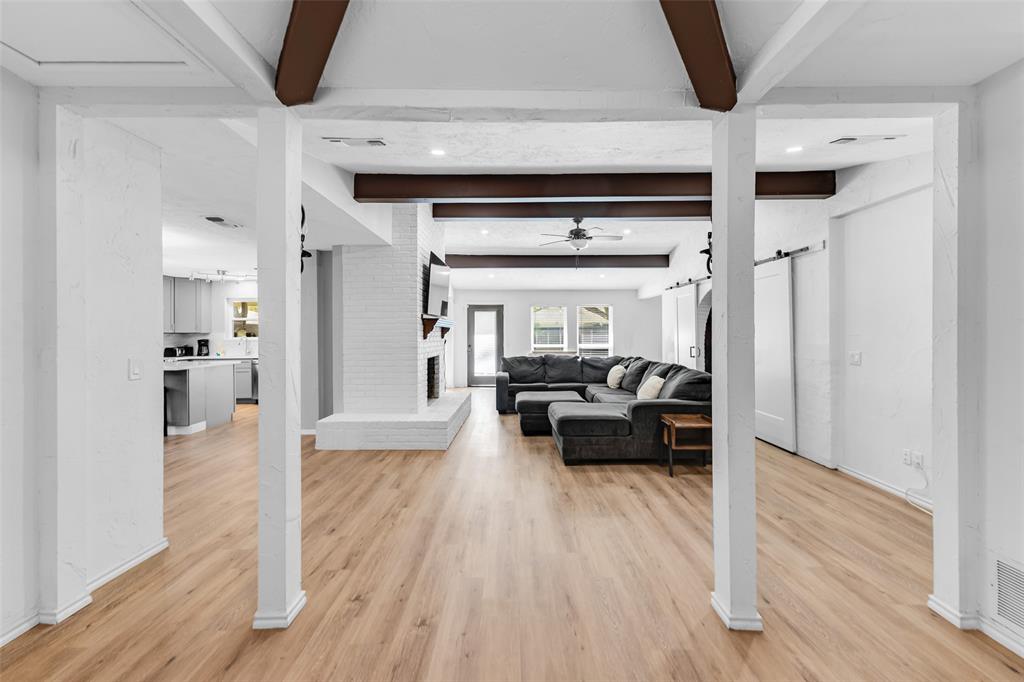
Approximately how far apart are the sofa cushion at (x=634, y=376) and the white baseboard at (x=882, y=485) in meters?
2.89

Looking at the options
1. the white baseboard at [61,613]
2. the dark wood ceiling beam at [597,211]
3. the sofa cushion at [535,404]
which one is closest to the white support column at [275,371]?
the white baseboard at [61,613]

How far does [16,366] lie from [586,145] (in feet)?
11.6

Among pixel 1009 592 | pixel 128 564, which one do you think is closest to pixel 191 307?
pixel 128 564

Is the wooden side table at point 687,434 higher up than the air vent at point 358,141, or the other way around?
the air vent at point 358,141

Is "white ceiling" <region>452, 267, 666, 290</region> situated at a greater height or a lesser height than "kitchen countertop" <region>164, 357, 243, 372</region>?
greater

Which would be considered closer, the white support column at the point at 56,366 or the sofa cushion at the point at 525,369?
the white support column at the point at 56,366

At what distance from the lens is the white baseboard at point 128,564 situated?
2274 mm

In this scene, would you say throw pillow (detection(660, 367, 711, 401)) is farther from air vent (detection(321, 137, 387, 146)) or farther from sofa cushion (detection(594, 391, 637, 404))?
air vent (detection(321, 137, 387, 146))

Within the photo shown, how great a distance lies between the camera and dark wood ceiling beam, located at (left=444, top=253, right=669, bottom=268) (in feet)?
28.3

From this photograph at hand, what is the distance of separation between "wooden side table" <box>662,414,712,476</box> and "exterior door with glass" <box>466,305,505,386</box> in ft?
24.9

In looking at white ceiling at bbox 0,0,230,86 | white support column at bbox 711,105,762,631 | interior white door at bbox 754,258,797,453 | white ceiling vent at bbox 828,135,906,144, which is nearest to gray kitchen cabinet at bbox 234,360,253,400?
white ceiling at bbox 0,0,230,86

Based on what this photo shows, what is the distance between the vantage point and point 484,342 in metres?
11.7

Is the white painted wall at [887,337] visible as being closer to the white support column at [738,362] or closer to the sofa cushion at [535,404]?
the white support column at [738,362]

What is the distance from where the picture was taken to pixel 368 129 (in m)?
3.19
